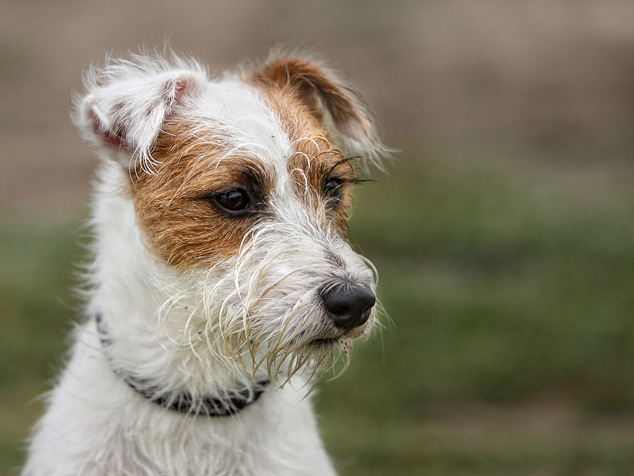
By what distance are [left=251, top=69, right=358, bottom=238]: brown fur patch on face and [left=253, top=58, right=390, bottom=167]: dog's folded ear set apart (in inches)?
4.4

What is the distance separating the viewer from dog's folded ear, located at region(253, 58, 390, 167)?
4762 mm

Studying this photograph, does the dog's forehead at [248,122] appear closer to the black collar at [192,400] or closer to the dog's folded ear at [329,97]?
the dog's folded ear at [329,97]

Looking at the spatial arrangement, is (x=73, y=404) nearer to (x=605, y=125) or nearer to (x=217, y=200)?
(x=217, y=200)

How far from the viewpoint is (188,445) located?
4.20 m

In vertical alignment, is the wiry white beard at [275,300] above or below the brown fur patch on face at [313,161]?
below

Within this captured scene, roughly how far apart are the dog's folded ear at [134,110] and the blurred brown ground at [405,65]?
8.66 meters

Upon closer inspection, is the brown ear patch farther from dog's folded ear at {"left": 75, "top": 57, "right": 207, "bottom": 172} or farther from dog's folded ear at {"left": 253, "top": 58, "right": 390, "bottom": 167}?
dog's folded ear at {"left": 75, "top": 57, "right": 207, "bottom": 172}

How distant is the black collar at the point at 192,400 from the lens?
13.6 ft

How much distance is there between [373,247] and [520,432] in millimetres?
3344

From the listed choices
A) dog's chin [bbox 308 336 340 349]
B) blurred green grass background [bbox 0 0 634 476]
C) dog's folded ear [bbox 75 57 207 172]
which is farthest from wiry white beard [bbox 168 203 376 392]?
dog's folded ear [bbox 75 57 207 172]

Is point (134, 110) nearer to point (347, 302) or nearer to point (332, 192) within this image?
point (332, 192)

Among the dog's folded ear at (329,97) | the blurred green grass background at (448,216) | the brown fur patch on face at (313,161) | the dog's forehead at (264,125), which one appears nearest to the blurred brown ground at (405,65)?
the blurred green grass background at (448,216)

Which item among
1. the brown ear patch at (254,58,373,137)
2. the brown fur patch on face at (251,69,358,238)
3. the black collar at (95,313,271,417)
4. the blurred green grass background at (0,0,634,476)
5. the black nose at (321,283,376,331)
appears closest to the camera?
the black nose at (321,283,376,331)

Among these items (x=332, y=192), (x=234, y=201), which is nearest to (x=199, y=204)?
(x=234, y=201)
